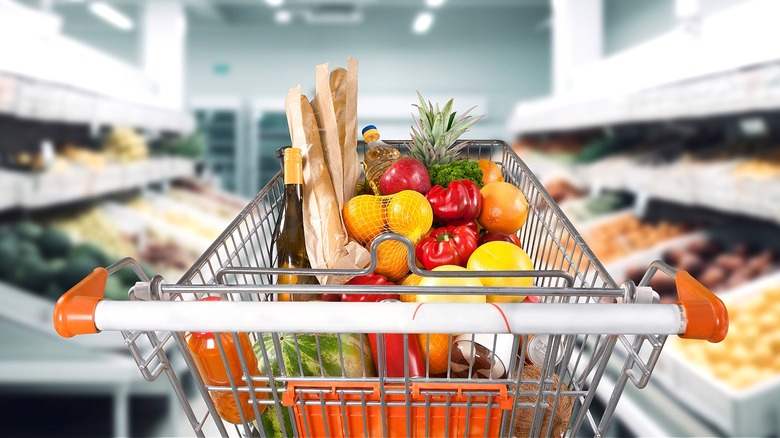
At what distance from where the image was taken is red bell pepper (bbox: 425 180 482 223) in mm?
1037

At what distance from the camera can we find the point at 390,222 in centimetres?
101

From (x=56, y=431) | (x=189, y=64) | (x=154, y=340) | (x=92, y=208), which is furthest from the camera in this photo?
(x=189, y=64)

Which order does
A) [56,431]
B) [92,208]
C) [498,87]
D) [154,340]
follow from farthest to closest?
[498,87] < [92,208] < [56,431] < [154,340]

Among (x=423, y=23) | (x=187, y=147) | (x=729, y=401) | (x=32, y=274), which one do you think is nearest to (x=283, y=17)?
(x=423, y=23)

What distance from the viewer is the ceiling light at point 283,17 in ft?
23.6

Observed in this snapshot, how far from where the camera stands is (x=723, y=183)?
2527mm

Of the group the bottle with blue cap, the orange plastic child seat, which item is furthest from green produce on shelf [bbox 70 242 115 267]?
the orange plastic child seat

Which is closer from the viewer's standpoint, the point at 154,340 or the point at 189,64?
the point at 154,340

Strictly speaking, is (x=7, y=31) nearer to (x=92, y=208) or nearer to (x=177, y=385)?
(x=92, y=208)

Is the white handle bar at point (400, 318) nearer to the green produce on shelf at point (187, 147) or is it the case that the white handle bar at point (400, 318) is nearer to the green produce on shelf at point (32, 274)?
the green produce on shelf at point (32, 274)

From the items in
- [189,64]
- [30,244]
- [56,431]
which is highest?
[189,64]

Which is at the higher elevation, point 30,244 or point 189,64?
point 189,64

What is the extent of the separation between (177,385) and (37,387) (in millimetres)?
2530

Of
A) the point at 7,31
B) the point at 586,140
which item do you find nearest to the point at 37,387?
the point at 7,31
